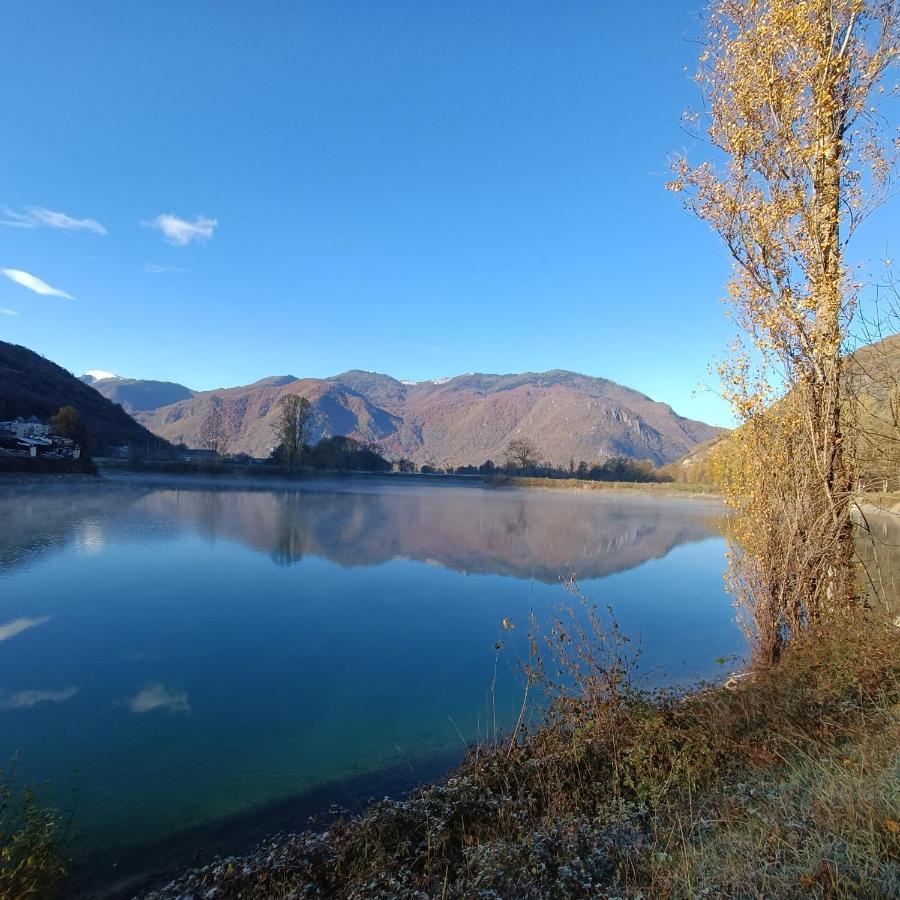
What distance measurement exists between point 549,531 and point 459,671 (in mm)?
20900

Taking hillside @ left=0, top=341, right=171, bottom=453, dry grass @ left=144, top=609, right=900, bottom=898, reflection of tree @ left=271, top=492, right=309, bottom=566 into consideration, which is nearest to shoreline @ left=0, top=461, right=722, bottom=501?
hillside @ left=0, top=341, right=171, bottom=453

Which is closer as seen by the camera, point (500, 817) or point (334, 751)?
point (500, 817)

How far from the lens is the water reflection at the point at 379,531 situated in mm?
19250

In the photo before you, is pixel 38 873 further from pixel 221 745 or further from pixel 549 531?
pixel 549 531

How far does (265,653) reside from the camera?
9.56 meters

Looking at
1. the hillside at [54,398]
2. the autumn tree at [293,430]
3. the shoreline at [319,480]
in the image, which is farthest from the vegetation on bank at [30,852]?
the hillside at [54,398]

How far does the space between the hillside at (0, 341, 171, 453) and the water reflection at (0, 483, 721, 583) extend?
54627 mm

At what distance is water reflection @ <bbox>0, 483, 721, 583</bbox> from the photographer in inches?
758

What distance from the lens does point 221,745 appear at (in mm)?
6430

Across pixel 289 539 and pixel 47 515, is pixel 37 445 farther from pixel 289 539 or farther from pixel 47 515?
pixel 289 539

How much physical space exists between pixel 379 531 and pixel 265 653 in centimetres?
1664

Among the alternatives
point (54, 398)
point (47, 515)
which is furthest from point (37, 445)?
point (54, 398)

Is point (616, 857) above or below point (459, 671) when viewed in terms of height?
above

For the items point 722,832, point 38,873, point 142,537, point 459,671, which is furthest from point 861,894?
point 142,537
